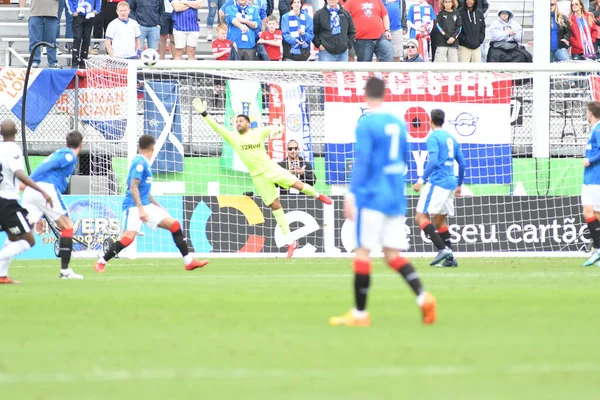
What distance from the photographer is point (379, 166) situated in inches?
348

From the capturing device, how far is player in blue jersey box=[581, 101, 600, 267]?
1588cm

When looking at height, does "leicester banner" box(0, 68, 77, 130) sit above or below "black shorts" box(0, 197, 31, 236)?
above

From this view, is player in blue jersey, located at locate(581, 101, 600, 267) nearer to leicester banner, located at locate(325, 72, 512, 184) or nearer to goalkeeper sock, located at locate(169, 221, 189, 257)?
leicester banner, located at locate(325, 72, 512, 184)

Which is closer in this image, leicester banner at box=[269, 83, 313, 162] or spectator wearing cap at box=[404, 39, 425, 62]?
leicester banner at box=[269, 83, 313, 162]

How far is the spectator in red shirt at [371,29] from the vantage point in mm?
22844

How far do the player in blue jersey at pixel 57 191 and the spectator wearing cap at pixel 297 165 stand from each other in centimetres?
678

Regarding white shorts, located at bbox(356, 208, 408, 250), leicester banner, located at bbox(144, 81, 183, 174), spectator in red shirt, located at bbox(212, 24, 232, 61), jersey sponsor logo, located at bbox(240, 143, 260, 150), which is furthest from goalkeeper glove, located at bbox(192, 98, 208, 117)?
white shorts, located at bbox(356, 208, 408, 250)

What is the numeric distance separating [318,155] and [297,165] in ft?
2.02

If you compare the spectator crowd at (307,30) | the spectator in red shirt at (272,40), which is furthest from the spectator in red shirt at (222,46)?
the spectator in red shirt at (272,40)

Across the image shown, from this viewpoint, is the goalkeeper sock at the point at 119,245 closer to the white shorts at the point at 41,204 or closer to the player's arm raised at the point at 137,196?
the player's arm raised at the point at 137,196

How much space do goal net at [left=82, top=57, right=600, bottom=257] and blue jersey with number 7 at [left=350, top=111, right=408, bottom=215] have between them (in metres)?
10.8

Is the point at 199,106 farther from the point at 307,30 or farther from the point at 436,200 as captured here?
the point at 307,30

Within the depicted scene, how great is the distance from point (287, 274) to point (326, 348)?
7.63 metres

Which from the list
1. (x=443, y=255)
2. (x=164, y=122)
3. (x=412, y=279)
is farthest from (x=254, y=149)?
(x=412, y=279)
